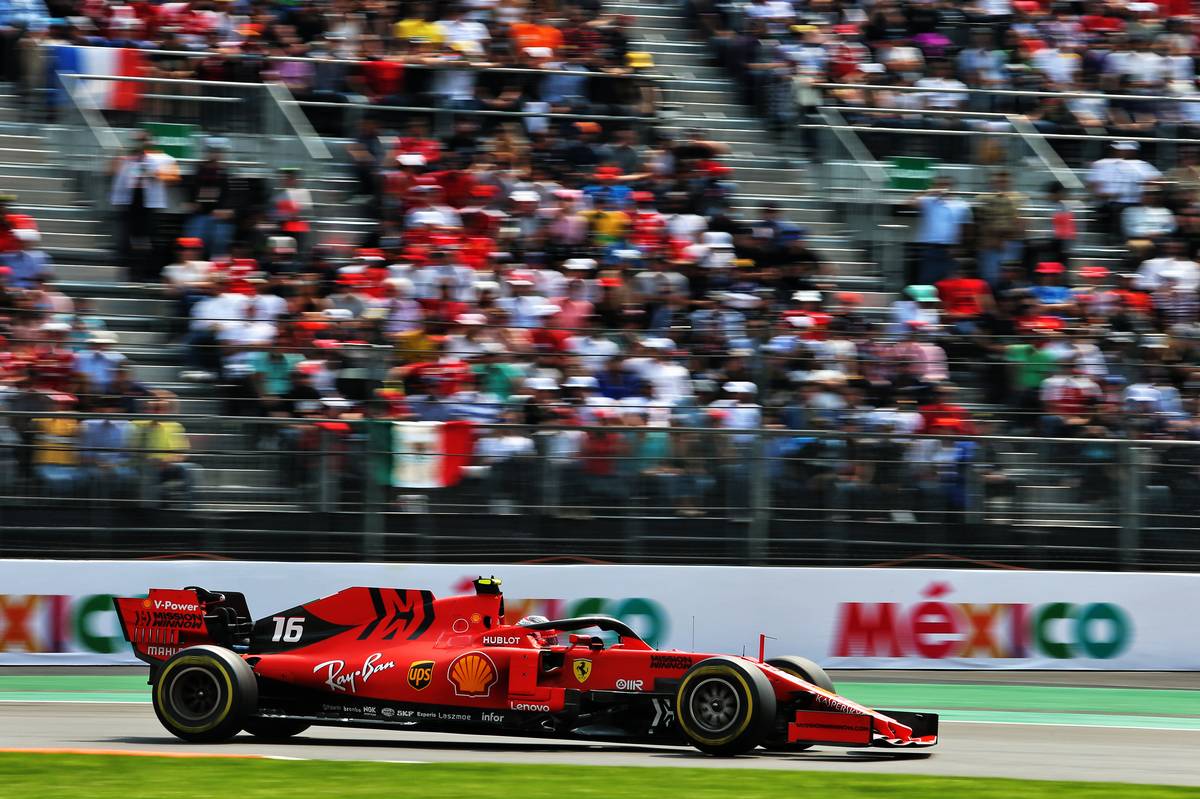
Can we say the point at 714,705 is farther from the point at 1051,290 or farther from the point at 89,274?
the point at 89,274

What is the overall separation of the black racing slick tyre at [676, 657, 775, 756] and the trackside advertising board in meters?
4.71

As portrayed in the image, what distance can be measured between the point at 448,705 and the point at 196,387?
19.1 ft

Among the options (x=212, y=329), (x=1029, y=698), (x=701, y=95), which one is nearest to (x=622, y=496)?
(x=1029, y=698)

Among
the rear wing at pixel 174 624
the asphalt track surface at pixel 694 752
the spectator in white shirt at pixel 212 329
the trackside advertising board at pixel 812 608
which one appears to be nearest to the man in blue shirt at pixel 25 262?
the spectator in white shirt at pixel 212 329

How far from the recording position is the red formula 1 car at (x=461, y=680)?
9086 mm

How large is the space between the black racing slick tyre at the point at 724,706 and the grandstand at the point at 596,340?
16.1ft

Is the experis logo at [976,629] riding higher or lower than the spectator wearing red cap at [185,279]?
lower

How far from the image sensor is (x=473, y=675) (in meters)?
9.50

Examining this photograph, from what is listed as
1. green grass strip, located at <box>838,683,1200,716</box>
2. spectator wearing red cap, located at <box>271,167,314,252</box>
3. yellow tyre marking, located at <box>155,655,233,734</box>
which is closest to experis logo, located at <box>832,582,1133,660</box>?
green grass strip, located at <box>838,683,1200,716</box>

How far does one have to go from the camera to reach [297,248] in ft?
52.3

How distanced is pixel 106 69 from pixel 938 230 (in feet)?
26.2

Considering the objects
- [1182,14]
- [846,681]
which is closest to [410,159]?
[846,681]

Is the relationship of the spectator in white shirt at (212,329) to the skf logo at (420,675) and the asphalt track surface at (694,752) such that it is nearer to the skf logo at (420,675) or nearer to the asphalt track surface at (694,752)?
the asphalt track surface at (694,752)

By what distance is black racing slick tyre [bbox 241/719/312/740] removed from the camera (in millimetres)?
10000
